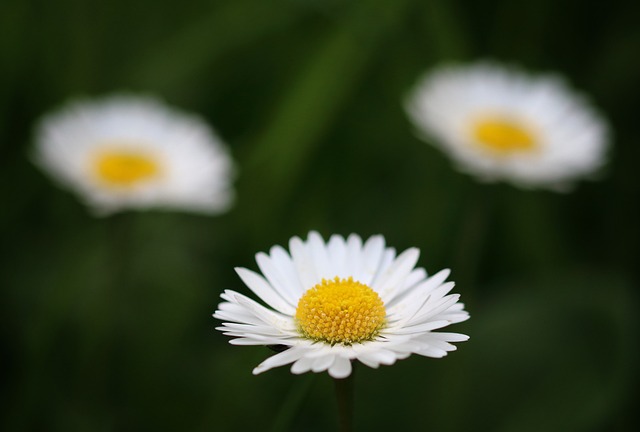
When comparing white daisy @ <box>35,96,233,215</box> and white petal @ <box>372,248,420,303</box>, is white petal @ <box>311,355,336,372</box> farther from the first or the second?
white daisy @ <box>35,96,233,215</box>

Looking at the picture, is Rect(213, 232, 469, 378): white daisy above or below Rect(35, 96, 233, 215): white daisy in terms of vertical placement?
below

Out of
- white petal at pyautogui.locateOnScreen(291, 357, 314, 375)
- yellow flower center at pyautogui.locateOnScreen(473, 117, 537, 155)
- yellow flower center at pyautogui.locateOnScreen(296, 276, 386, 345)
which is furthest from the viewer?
yellow flower center at pyautogui.locateOnScreen(473, 117, 537, 155)

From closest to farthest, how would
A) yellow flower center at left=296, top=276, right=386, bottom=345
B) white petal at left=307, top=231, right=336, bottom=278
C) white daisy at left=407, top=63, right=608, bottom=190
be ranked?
yellow flower center at left=296, top=276, right=386, bottom=345, white petal at left=307, top=231, right=336, bottom=278, white daisy at left=407, top=63, right=608, bottom=190

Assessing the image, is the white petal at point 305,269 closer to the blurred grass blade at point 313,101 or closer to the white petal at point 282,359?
the white petal at point 282,359

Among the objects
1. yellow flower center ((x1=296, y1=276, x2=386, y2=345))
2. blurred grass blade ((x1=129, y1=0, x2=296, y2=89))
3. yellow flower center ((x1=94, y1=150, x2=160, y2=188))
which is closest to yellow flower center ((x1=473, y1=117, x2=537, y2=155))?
blurred grass blade ((x1=129, y1=0, x2=296, y2=89))

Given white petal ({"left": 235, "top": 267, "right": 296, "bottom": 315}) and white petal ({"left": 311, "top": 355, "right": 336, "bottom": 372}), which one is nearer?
white petal ({"left": 311, "top": 355, "right": 336, "bottom": 372})

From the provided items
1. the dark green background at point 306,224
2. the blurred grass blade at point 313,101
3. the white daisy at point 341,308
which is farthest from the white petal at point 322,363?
the blurred grass blade at point 313,101

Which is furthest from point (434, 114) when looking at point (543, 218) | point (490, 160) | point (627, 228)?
point (627, 228)

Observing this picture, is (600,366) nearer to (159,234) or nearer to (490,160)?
(490,160)
